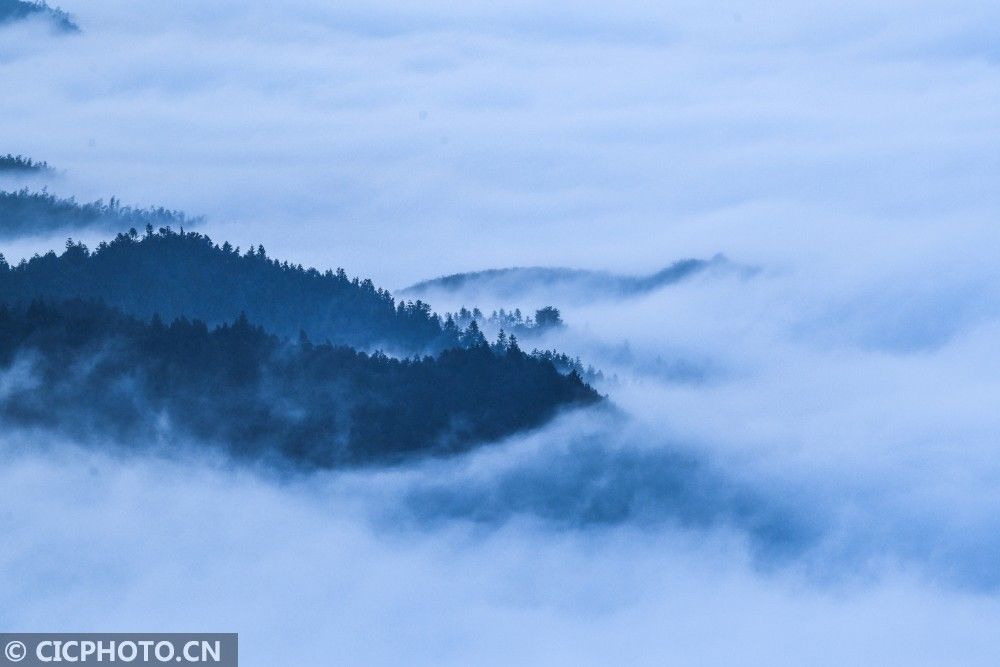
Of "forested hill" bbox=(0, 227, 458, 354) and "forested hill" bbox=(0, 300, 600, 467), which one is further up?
"forested hill" bbox=(0, 227, 458, 354)

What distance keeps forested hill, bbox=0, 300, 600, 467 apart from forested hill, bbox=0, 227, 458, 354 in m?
1.92

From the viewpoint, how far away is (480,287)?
445 feet

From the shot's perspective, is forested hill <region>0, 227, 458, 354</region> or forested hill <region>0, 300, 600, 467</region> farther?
forested hill <region>0, 227, 458, 354</region>

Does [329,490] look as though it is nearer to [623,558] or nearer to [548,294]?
[623,558]

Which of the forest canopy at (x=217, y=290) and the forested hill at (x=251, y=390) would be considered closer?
the forested hill at (x=251, y=390)

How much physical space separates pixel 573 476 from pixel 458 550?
34.4 feet

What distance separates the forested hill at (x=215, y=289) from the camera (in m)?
83.7

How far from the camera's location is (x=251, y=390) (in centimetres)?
8106

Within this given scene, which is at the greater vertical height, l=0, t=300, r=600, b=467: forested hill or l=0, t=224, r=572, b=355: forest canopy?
l=0, t=224, r=572, b=355: forest canopy

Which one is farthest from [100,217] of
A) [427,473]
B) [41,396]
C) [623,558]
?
[623,558]

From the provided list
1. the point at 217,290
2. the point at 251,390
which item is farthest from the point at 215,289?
the point at 251,390

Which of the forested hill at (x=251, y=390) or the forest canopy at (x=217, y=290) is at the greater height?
the forest canopy at (x=217, y=290)

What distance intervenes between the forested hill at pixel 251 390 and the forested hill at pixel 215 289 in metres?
1.92

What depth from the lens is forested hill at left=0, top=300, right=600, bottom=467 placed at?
77.8 metres
